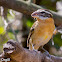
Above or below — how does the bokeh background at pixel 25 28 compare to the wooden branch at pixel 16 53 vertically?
below

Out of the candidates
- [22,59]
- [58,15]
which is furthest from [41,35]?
[58,15]

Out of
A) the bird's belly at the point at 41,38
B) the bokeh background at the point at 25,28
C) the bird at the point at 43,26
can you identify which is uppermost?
the bird at the point at 43,26

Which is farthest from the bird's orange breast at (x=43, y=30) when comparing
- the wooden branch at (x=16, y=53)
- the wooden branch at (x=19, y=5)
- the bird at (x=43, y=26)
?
the wooden branch at (x=19, y=5)

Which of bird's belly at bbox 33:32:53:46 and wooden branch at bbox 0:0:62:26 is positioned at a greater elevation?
wooden branch at bbox 0:0:62:26

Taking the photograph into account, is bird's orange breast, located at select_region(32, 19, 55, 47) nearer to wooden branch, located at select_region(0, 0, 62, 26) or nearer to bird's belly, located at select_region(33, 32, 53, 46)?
bird's belly, located at select_region(33, 32, 53, 46)

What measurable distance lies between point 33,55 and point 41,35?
698mm

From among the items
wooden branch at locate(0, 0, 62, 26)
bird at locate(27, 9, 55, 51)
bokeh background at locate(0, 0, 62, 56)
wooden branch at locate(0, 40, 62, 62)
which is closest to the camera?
wooden branch at locate(0, 40, 62, 62)

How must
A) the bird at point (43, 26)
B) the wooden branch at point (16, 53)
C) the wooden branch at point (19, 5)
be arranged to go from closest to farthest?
the wooden branch at point (16, 53) → the bird at point (43, 26) → the wooden branch at point (19, 5)

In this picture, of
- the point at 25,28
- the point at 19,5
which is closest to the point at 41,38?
the point at 19,5

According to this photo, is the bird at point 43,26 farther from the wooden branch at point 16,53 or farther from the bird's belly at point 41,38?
the wooden branch at point 16,53

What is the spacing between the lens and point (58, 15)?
389cm

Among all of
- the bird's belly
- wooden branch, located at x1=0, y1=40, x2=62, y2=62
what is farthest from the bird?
wooden branch, located at x1=0, y1=40, x2=62, y2=62

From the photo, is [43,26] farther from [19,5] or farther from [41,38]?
[19,5]

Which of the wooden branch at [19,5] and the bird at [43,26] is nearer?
the bird at [43,26]
